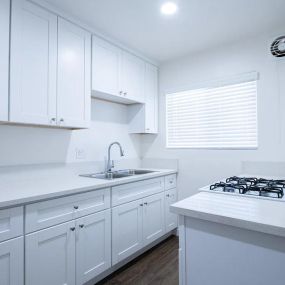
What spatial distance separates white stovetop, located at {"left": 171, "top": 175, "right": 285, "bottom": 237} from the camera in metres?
0.86

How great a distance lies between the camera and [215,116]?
8.87ft

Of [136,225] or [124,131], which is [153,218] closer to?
[136,225]

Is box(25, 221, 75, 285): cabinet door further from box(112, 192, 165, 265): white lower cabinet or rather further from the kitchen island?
the kitchen island

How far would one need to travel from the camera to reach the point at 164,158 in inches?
121

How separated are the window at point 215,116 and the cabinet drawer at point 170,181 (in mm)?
427

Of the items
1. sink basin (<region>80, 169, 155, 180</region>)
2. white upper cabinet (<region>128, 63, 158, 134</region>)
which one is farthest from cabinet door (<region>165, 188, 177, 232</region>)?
white upper cabinet (<region>128, 63, 158, 134</region>)

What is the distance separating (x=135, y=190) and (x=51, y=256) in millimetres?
948

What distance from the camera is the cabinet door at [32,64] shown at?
Result: 5.35ft

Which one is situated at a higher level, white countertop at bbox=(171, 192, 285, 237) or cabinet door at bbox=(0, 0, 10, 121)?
cabinet door at bbox=(0, 0, 10, 121)

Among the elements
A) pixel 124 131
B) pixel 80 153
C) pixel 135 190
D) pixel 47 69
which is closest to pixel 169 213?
pixel 135 190

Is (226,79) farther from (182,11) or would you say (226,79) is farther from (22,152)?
(22,152)

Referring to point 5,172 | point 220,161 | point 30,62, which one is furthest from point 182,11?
point 5,172

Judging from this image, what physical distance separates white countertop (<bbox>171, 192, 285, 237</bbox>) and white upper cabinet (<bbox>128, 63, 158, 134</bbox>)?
178cm

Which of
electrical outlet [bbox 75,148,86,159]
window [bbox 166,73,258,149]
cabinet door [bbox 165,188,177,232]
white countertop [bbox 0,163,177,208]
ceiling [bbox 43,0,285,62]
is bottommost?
cabinet door [bbox 165,188,177,232]
